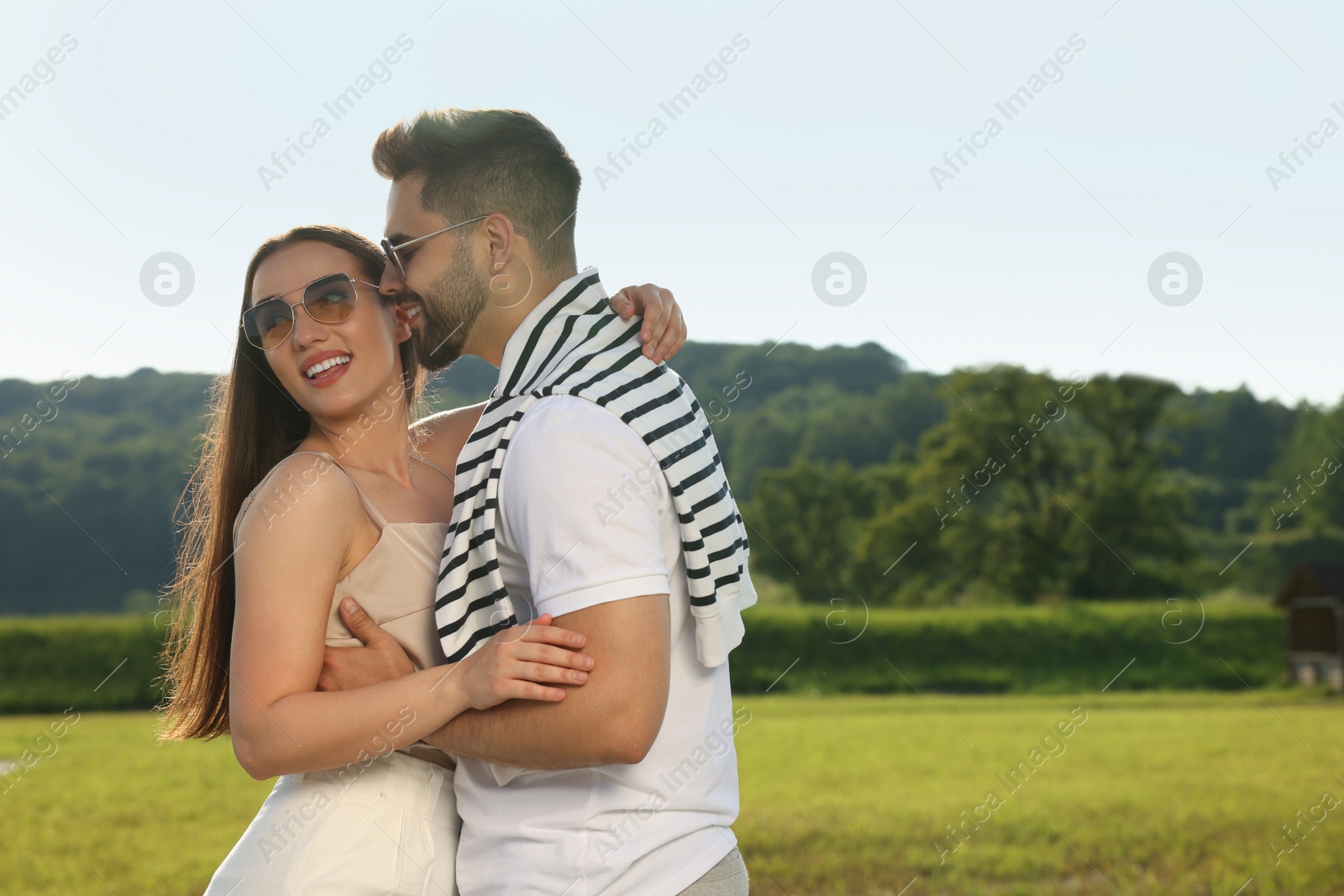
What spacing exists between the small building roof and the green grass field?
353 inches

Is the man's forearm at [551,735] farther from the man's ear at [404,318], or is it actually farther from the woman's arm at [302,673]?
the man's ear at [404,318]

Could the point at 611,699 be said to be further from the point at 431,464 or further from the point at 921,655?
the point at 921,655

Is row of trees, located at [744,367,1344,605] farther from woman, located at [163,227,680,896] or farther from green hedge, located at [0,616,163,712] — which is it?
woman, located at [163,227,680,896]

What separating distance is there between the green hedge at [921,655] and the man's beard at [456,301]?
26.7 meters

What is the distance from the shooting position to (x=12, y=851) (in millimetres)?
8727

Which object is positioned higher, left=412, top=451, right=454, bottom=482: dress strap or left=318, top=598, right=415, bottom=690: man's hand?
left=412, top=451, right=454, bottom=482: dress strap

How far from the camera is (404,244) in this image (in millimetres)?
2424

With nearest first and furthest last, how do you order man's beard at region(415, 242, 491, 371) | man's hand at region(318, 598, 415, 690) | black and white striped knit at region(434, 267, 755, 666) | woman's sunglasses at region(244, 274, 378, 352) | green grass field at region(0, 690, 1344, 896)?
black and white striped knit at region(434, 267, 755, 666) < man's hand at region(318, 598, 415, 690) < man's beard at region(415, 242, 491, 371) < woman's sunglasses at region(244, 274, 378, 352) < green grass field at region(0, 690, 1344, 896)

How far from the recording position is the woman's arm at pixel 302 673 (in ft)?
6.62

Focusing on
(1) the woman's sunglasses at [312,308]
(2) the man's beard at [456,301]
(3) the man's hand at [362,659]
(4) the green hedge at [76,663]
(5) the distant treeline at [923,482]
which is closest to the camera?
(3) the man's hand at [362,659]

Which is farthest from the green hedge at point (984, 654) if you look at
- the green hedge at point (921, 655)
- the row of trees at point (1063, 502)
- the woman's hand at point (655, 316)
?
the woman's hand at point (655, 316)

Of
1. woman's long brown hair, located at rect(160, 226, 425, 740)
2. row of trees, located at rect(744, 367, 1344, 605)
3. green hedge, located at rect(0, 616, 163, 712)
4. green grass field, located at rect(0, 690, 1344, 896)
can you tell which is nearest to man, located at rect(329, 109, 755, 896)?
woman's long brown hair, located at rect(160, 226, 425, 740)

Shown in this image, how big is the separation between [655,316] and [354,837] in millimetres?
1353

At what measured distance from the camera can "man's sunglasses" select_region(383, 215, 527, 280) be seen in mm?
2348
